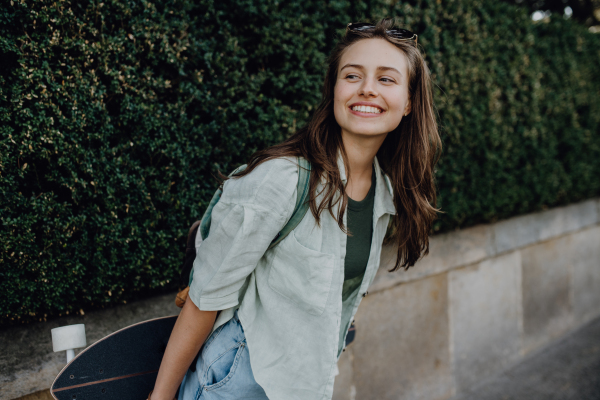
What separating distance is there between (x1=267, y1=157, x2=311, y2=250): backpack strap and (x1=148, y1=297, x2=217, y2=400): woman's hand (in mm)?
357

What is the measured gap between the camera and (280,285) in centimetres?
152

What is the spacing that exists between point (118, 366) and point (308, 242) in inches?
35.0

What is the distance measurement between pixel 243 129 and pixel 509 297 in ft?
11.9

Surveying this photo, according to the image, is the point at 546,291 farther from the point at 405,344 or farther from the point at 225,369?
the point at 225,369

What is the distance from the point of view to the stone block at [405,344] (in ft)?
11.1

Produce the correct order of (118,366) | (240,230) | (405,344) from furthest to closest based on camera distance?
(405,344)
(118,366)
(240,230)

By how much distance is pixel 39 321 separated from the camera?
77.9 inches

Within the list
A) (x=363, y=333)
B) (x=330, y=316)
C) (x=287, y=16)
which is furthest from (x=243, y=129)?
(x=363, y=333)

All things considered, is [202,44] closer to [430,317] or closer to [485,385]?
[430,317]

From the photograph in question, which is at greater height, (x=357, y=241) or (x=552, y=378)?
(x=357, y=241)

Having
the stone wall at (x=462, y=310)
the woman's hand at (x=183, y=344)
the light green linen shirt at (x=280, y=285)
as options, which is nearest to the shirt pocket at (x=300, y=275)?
the light green linen shirt at (x=280, y=285)

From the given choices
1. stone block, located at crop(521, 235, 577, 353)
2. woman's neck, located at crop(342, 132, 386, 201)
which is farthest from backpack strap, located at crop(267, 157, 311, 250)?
stone block, located at crop(521, 235, 577, 353)

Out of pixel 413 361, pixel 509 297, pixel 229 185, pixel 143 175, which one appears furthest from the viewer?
pixel 509 297

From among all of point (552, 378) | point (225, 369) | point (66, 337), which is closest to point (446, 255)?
point (552, 378)
